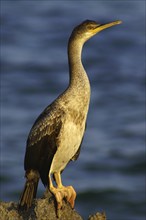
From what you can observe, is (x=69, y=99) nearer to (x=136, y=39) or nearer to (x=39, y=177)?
(x=39, y=177)

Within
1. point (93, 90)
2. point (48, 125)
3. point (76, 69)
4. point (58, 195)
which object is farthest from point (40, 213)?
point (93, 90)

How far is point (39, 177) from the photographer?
12.0 metres

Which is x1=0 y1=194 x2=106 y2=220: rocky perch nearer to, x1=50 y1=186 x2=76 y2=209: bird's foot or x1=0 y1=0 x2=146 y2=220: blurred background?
x1=50 y1=186 x2=76 y2=209: bird's foot

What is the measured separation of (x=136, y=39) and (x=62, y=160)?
26469mm

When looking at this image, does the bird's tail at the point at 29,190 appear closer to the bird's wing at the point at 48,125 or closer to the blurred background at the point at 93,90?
the bird's wing at the point at 48,125

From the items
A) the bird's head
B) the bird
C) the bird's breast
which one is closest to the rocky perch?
the bird

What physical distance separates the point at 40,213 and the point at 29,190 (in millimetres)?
833

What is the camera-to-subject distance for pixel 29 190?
1174cm

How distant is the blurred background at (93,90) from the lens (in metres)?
26.6

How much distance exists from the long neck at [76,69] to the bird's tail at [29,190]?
1178 millimetres

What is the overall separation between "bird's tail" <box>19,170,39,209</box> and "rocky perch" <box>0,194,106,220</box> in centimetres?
8

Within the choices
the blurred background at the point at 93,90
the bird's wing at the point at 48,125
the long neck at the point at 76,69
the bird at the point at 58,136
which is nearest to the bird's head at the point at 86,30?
the long neck at the point at 76,69

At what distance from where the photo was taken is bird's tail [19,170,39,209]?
36.7ft

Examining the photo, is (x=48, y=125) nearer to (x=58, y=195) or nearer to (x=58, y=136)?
(x=58, y=136)
